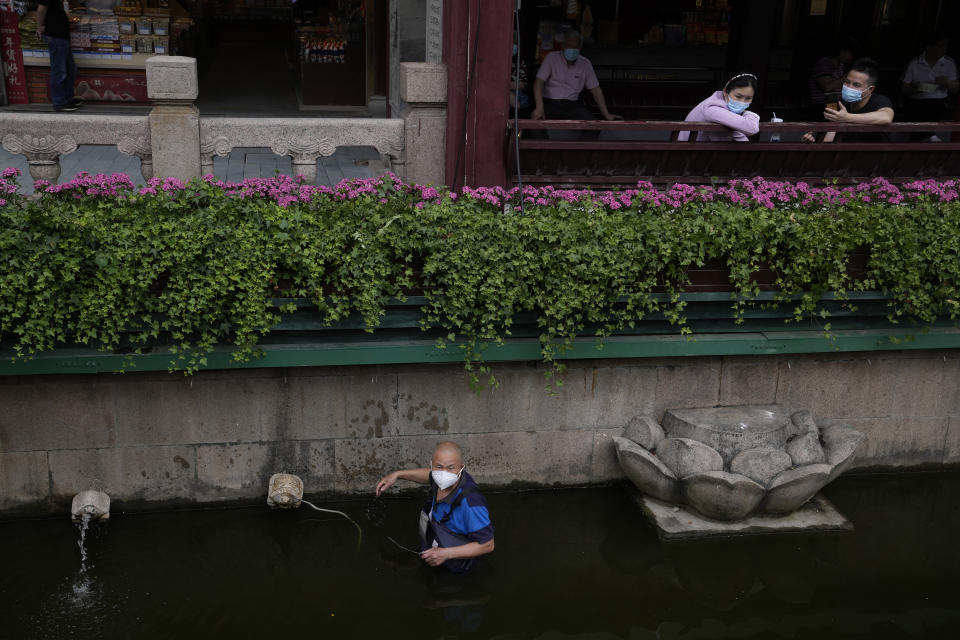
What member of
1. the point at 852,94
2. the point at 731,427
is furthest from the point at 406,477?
the point at 852,94

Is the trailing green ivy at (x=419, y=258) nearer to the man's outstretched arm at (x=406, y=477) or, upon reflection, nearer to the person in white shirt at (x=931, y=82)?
the man's outstretched arm at (x=406, y=477)

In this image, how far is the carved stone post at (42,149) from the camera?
19.6 ft

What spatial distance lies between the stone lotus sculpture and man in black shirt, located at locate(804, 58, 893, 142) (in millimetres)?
2396

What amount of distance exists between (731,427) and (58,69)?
8767 millimetres

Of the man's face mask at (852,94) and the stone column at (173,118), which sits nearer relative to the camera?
the stone column at (173,118)

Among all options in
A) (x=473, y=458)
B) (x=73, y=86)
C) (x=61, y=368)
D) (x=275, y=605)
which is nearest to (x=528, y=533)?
(x=473, y=458)

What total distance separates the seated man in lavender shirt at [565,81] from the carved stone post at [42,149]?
178 inches

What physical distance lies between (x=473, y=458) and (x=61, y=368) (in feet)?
8.74

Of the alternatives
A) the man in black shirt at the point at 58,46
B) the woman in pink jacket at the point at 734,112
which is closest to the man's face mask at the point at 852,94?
the woman in pink jacket at the point at 734,112

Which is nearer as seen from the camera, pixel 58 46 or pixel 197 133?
pixel 197 133

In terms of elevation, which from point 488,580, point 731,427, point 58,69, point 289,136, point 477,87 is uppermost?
point 58,69

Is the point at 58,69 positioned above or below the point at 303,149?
above

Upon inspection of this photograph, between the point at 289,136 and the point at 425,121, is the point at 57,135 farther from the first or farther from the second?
the point at 425,121

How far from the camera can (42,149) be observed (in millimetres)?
6047
